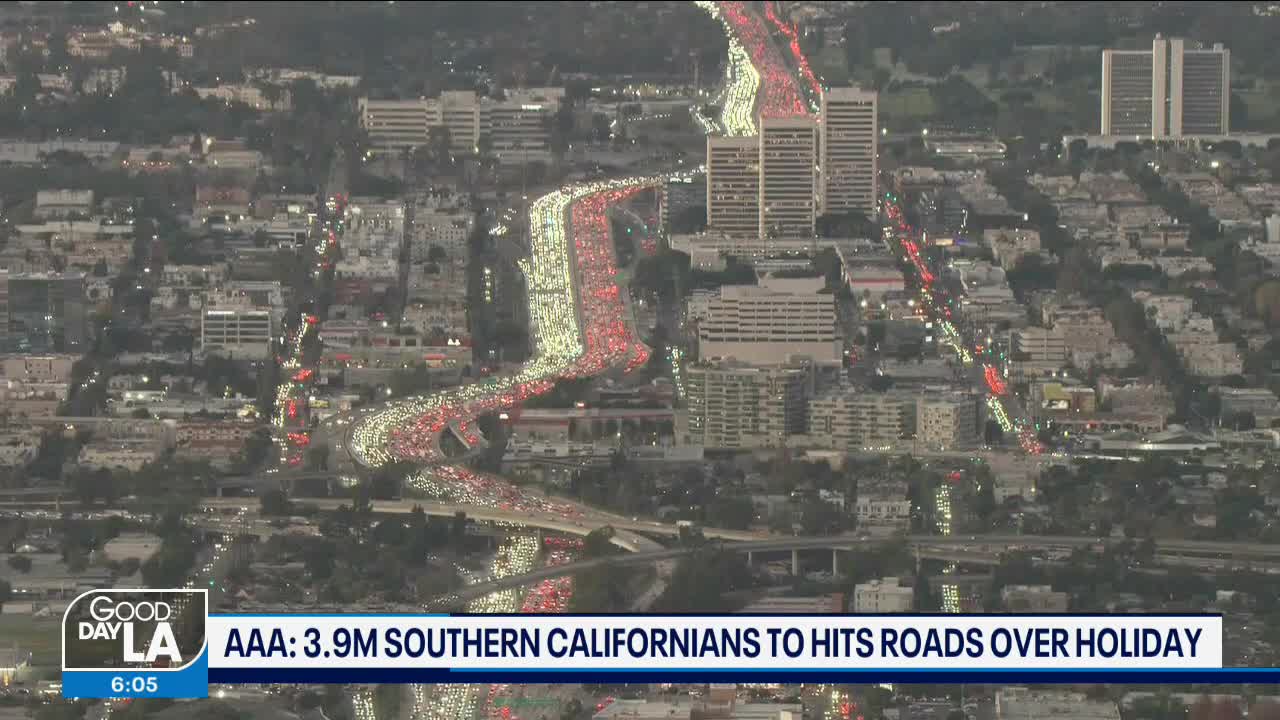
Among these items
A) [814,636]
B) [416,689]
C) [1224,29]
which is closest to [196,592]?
[814,636]

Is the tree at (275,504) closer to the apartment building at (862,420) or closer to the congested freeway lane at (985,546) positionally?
the congested freeway lane at (985,546)

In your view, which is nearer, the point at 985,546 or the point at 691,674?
the point at 691,674

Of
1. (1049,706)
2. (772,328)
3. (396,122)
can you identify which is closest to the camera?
(1049,706)

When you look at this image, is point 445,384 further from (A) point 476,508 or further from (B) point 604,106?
(B) point 604,106

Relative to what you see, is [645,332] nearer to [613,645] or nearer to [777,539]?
[777,539]

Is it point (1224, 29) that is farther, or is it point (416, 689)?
point (1224, 29)

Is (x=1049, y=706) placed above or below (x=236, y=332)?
below

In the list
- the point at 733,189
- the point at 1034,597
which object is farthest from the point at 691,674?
the point at 733,189
